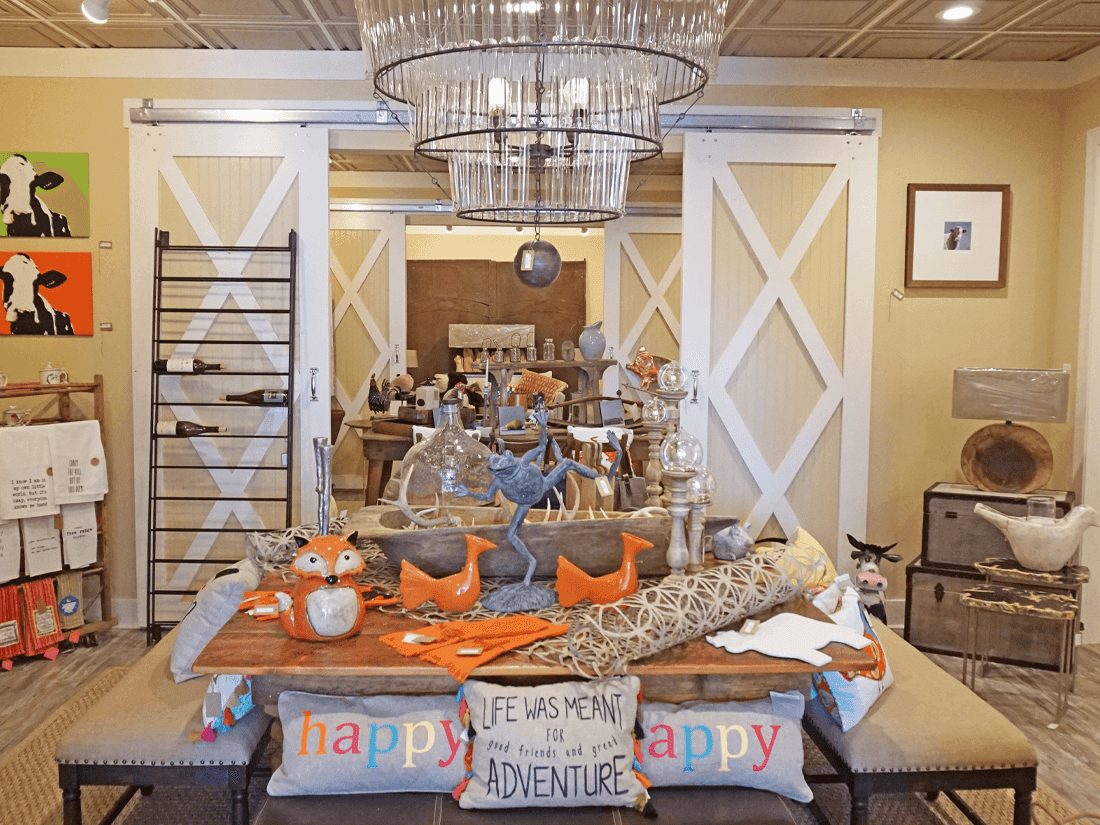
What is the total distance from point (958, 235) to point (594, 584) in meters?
3.60

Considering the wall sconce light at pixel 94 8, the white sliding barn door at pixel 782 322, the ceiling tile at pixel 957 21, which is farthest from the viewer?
the white sliding barn door at pixel 782 322

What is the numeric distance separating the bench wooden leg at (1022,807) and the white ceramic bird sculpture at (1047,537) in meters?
1.83

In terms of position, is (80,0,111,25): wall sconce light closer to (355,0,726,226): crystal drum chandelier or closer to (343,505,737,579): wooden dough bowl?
(355,0,726,226): crystal drum chandelier

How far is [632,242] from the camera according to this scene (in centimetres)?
857

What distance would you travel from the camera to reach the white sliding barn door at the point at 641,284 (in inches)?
338

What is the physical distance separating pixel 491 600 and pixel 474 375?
6815mm

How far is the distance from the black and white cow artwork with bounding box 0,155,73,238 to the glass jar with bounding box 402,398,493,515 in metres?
3.28

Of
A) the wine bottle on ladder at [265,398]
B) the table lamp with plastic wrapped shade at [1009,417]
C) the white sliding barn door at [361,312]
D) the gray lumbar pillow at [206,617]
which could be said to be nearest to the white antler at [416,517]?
the gray lumbar pillow at [206,617]

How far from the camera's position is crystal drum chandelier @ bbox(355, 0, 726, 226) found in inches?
67.4

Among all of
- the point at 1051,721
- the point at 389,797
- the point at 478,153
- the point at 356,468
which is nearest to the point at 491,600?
the point at 389,797

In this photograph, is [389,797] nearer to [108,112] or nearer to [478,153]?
[478,153]

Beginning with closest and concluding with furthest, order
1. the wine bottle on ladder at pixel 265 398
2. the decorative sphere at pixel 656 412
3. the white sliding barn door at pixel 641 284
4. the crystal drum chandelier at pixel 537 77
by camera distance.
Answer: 1. the crystal drum chandelier at pixel 537 77
2. the decorative sphere at pixel 656 412
3. the wine bottle on ladder at pixel 265 398
4. the white sliding barn door at pixel 641 284

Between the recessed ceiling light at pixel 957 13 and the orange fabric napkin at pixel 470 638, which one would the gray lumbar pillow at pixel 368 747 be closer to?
the orange fabric napkin at pixel 470 638

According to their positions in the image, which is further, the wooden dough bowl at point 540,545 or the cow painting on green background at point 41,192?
the cow painting on green background at point 41,192
